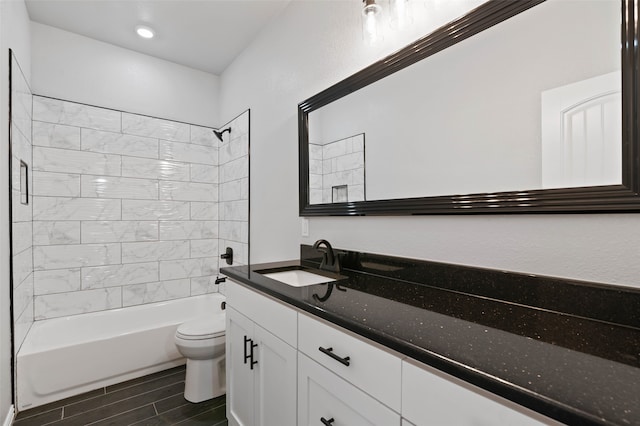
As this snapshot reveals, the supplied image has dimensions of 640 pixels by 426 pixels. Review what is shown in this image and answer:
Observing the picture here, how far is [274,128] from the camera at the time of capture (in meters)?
2.37

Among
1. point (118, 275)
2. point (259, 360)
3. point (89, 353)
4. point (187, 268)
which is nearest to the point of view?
point (259, 360)

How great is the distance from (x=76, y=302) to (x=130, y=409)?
1.15 meters

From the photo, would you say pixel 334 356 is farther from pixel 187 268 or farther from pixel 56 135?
pixel 56 135

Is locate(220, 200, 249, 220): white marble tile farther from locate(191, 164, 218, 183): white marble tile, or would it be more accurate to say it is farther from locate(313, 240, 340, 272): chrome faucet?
locate(313, 240, 340, 272): chrome faucet

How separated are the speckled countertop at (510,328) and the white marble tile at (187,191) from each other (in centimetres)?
210

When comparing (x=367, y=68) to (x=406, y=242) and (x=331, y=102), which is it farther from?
(x=406, y=242)

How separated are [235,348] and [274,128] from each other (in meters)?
1.55

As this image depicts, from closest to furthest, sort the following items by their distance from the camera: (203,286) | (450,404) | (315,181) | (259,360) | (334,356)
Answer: (450,404), (334,356), (259,360), (315,181), (203,286)

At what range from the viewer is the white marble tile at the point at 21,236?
1.91 metres

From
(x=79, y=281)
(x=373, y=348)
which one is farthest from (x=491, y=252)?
(x=79, y=281)

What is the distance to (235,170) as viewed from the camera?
9.81 ft

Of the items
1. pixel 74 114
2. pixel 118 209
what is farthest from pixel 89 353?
pixel 74 114

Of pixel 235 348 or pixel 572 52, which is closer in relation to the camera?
pixel 572 52

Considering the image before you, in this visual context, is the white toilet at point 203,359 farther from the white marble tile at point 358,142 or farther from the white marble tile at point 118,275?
the white marble tile at point 358,142
